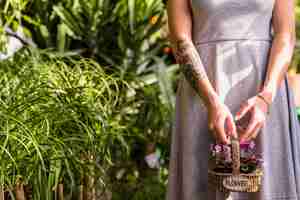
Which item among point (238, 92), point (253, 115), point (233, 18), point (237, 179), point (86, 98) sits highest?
point (233, 18)

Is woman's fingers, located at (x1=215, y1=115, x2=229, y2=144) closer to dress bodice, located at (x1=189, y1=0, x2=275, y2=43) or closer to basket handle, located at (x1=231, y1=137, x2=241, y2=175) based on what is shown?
basket handle, located at (x1=231, y1=137, x2=241, y2=175)

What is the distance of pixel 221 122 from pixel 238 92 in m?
0.23

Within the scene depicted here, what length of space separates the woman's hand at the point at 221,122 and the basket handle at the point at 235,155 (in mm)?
42

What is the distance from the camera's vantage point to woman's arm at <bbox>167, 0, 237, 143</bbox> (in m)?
2.37

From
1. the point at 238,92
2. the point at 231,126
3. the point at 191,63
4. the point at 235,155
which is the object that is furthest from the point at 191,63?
the point at 235,155

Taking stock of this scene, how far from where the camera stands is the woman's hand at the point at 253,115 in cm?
234

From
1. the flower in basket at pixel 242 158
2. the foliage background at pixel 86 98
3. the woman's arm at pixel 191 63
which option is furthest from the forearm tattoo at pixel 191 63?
the foliage background at pixel 86 98

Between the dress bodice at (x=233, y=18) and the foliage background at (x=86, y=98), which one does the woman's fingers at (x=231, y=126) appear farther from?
the foliage background at (x=86, y=98)

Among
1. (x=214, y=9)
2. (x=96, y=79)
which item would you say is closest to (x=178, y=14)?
(x=214, y=9)

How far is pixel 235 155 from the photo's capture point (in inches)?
89.0

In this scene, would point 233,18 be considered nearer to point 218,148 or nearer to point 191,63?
point 191,63


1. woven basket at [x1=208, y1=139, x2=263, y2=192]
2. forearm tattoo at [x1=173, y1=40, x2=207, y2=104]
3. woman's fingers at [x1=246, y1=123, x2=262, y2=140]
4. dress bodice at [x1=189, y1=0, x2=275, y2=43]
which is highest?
dress bodice at [x1=189, y1=0, x2=275, y2=43]

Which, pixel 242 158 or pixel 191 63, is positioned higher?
pixel 191 63

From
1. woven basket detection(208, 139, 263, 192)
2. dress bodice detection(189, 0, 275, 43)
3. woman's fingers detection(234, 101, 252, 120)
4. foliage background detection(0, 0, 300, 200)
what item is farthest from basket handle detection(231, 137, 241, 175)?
foliage background detection(0, 0, 300, 200)
